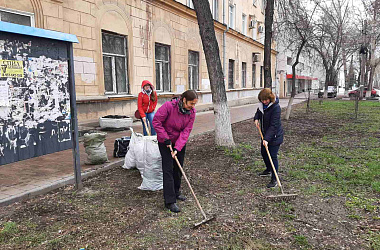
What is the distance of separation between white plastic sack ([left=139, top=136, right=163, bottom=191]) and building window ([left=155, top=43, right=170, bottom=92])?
8.49 metres

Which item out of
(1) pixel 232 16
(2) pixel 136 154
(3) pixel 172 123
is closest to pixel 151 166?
(2) pixel 136 154

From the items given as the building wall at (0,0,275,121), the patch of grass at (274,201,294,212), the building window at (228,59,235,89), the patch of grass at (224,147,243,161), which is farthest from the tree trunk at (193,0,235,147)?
the building window at (228,59,235,89)

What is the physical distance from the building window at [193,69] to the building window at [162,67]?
2.25 m

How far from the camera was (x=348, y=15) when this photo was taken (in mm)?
20484

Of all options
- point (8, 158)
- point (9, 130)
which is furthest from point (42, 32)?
point (8, 158)

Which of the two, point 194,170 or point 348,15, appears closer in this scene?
point 194,170

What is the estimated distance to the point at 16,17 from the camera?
6840 millimetres

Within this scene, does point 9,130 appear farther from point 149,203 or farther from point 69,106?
point 149,203

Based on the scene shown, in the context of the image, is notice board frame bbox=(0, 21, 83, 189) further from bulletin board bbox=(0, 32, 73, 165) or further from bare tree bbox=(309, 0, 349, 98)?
bare tree bbox=(309, 0, 349, 98)

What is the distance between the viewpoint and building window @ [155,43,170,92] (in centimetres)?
1205

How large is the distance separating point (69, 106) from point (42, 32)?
98 cm

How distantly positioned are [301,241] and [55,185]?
11.4 feet

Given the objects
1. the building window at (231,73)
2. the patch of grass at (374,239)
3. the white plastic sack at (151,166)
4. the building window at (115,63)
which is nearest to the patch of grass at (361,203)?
the patch of grass at (374,239)

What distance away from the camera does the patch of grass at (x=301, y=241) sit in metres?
2.68
